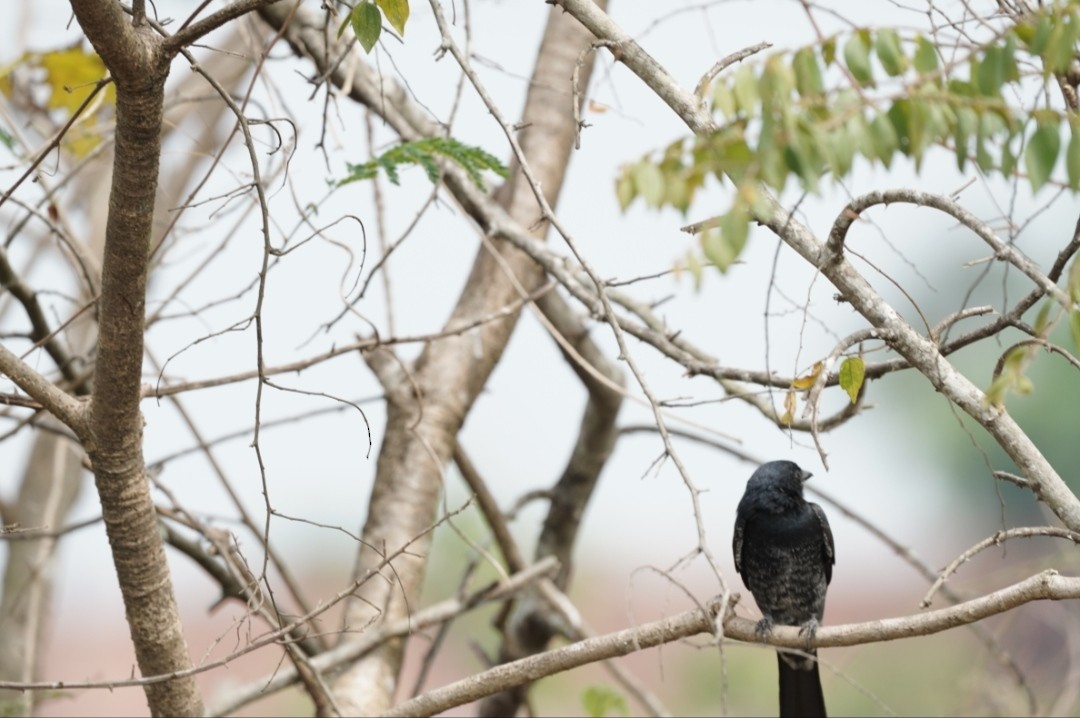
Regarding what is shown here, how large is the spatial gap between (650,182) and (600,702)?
9.39 feet

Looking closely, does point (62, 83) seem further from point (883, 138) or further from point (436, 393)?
point (883, 138)

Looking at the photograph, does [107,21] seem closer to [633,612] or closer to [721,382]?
[633,612]

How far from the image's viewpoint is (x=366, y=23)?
2367 mm

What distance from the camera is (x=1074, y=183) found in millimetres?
1655

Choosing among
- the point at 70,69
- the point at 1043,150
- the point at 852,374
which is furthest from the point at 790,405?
the point at 70,69

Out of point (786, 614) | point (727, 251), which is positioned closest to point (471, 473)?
point (786, 614)

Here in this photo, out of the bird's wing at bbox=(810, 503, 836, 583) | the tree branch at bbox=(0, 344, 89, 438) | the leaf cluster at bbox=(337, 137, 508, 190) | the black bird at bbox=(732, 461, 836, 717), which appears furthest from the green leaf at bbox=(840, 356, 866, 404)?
the bird's wing at bbox=(810, 503, 836, 583)

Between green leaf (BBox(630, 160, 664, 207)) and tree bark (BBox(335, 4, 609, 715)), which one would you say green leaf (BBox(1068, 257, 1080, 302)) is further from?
tree bark (BBox(335, 4, 609, 715))

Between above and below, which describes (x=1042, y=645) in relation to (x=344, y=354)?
below

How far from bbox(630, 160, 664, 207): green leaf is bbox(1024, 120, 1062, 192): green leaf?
1.70 ft

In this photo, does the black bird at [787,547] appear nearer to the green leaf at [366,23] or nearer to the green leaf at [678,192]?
the green leaf at [366,23]

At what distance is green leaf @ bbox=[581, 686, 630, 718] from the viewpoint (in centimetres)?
411

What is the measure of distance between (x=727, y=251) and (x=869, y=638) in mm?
1193

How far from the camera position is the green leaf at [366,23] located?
2.36 metres
